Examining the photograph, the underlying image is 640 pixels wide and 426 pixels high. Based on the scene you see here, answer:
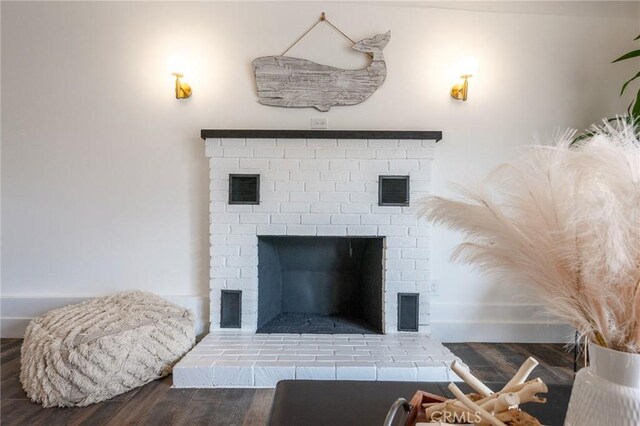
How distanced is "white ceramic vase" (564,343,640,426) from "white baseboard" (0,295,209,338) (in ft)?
7.78

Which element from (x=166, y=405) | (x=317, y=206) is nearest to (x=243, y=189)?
(x=317, y=206)

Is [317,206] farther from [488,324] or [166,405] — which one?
[488,324]

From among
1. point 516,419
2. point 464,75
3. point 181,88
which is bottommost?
point 516,419

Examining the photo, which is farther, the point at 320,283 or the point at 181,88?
the point at 320,283

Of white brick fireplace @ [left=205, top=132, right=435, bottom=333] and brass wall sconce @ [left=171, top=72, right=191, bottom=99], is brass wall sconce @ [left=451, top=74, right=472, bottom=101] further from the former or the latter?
brass wall sconce @ [left=171, top=72, right=191, bottom=99]

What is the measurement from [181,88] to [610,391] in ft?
8.79

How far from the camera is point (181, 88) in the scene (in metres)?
2.40

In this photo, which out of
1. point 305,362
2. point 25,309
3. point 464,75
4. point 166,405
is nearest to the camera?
point 166,405

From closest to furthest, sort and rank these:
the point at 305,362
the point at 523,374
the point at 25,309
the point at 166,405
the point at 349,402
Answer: the point at 523,374
the point at 349,402
the point at 166,405
the point at 305,362
the point at 25,309

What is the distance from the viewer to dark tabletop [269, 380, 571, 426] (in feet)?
2.41

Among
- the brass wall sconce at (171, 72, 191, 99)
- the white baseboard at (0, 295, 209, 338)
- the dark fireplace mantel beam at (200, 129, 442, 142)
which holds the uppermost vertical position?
the brass wall sconce at (171, 72, 191, 99)

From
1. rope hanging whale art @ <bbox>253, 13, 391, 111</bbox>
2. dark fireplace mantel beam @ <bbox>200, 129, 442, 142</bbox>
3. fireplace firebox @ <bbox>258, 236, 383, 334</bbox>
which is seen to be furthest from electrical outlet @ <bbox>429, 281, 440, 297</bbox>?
rope hanging whale art @ <bbox>253, 13, 391, 111</bbox>

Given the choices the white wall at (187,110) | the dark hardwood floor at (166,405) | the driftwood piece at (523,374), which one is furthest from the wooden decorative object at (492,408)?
the white wall at (187,110)

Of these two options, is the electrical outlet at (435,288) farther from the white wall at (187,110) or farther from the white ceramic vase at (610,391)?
the white ceramic vase at (610,391)
